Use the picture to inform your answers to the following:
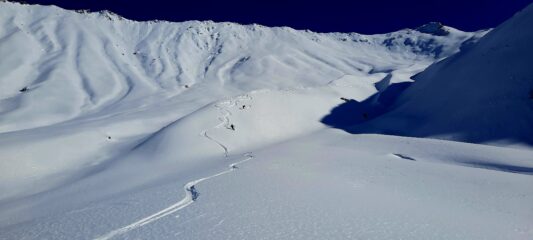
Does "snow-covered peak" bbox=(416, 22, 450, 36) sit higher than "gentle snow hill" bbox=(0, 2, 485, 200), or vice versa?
"snow-covered peak" bbox=(416, 22, 450, 36)

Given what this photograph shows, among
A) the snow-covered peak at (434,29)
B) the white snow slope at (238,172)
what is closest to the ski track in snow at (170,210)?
the white snow slope at (238,172)

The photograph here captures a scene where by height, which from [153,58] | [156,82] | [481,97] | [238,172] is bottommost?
[238,172]

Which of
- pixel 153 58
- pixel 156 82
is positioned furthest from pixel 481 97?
pixel 153 58

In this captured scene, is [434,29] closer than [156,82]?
No

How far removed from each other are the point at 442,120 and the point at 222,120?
1398cm

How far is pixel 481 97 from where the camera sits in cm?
2464

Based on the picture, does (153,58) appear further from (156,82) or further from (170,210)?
(170,210)

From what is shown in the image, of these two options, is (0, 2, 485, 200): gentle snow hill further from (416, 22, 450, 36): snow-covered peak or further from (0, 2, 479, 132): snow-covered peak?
(416, 22, 450, 36): snow-covered peak

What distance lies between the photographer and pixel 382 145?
64.7 feet

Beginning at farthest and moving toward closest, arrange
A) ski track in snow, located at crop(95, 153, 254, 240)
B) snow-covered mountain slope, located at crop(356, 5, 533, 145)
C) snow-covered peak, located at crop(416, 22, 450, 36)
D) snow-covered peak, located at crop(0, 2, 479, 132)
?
snow-covered peak, located at crop(416, 22, 450, 36), snow-covered peak, located at crop(0, 2, 479, 132), snow-covered mountain slope, located at crop(356, 5, 533, 145), ski track in snow, located at crop(95, 153, 254, 240)

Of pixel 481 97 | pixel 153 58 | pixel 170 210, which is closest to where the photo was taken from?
pixel 170 210

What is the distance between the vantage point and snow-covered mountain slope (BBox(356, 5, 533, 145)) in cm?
2169

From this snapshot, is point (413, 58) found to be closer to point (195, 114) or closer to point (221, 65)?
point (221, 65)

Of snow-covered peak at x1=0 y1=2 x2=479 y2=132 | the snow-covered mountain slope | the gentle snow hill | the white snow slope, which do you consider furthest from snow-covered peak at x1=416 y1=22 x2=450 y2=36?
the snow-covered mountain slope
